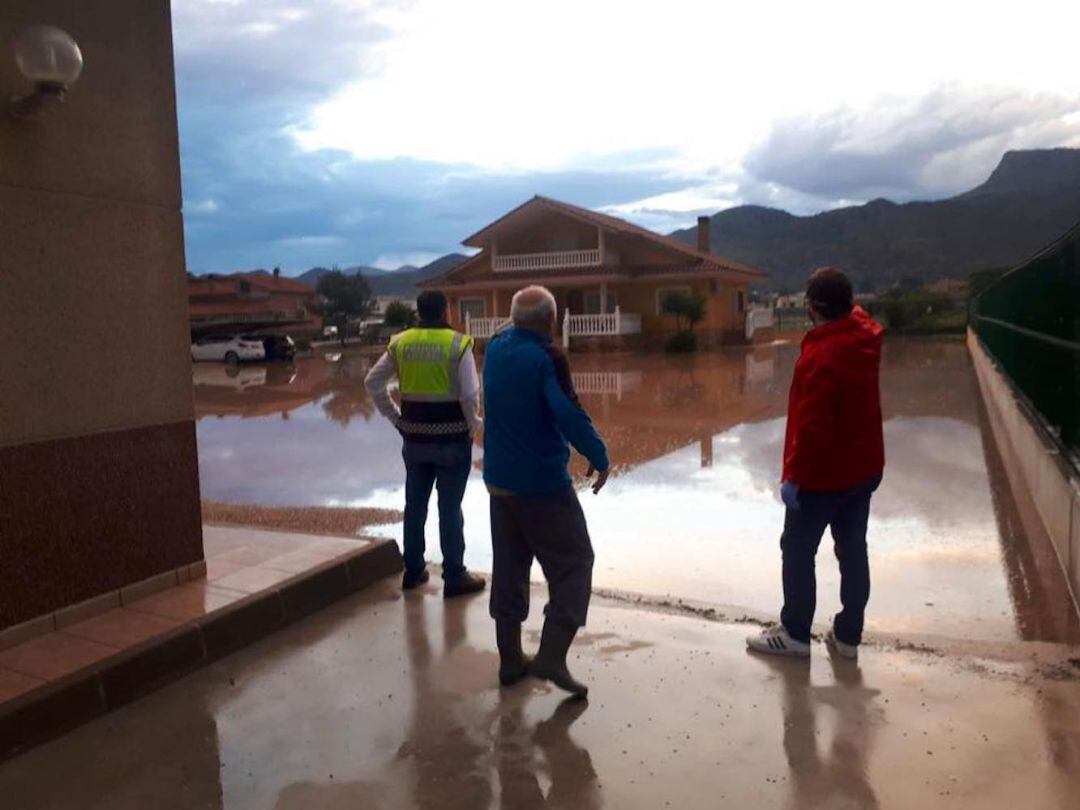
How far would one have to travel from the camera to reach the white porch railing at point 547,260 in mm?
34750

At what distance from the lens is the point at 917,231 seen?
106875mm

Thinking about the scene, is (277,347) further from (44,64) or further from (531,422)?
(531,422)

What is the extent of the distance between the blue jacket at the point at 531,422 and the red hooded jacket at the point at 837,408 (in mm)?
920

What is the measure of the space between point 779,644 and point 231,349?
3239cm

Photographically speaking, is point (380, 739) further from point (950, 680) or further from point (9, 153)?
point (9, 153)

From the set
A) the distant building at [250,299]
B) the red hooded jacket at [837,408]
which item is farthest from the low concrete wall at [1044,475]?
the distant building at [250,299]

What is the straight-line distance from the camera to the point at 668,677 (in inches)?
148

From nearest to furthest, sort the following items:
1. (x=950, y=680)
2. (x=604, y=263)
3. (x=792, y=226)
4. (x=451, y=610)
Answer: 1. (x=950, y=680)
2. (x=451, y=610)
3. (x=604, y=263)
4. (x=792, y=226)

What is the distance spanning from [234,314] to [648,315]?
3460cm

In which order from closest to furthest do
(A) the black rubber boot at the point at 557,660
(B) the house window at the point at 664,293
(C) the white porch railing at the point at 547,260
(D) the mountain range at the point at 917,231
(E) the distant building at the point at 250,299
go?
(A) the black rubber boot at the point at 557,660, (B) the house window at the point at 664,293, (C) the white porch railing at the point at 547,260, (E) the distant building at the point at 250,299, (D) the mountain range at the point at 917,231

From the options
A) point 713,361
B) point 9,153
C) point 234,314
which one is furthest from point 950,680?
point 234,314

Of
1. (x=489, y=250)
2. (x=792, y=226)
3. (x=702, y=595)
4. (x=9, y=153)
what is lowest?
(x=702, y=595)

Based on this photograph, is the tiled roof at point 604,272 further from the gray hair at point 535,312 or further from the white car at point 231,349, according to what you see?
the gray hair at point 535,312

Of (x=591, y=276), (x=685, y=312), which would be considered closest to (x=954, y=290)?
(x=685, y=312)
